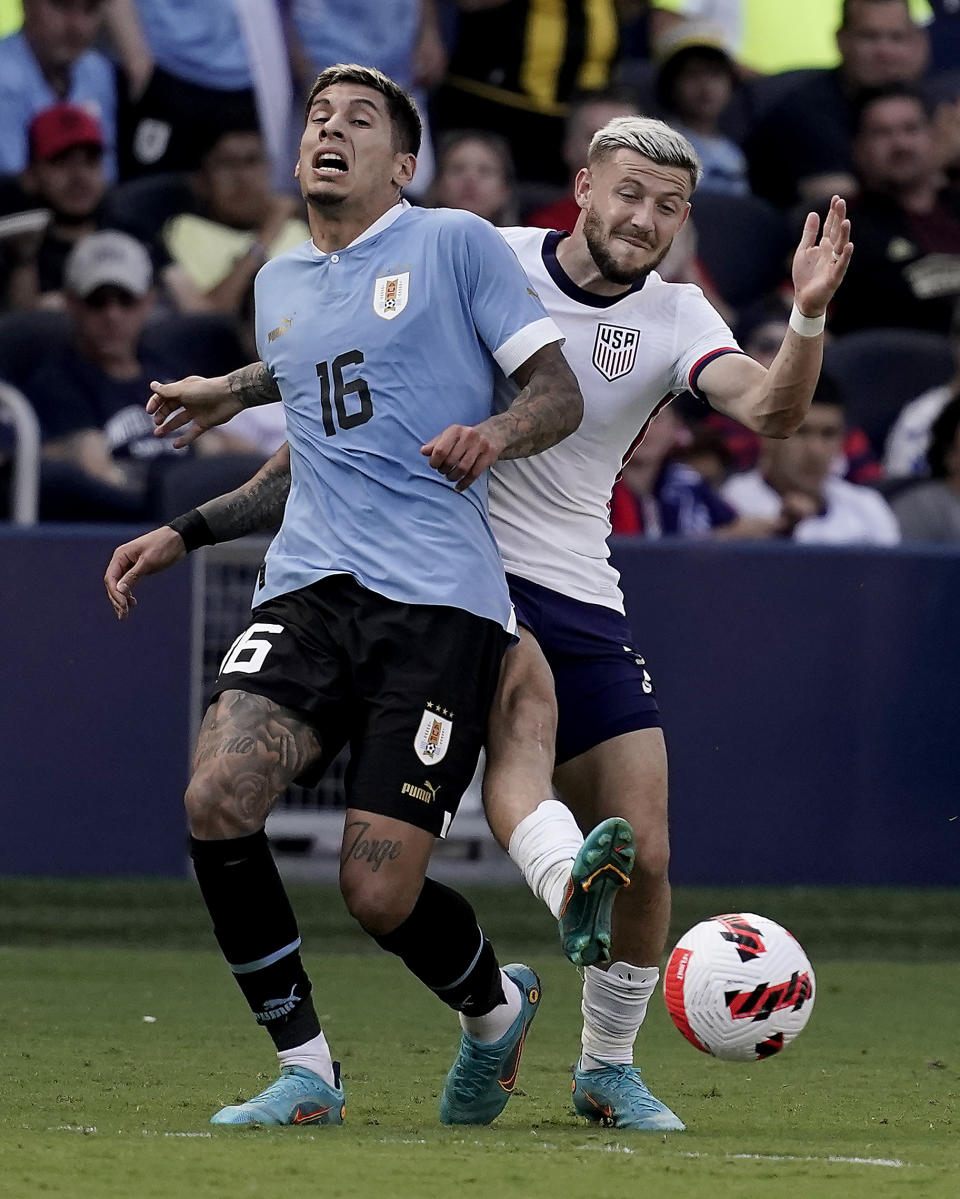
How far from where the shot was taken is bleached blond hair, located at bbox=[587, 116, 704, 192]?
496 centimetres

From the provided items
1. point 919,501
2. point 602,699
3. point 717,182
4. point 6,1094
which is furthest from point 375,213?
point 717,182

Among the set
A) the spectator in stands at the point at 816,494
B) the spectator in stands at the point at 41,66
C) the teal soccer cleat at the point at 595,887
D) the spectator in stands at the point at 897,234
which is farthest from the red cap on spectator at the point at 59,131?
the teal soccer cleat at the point at 595,887

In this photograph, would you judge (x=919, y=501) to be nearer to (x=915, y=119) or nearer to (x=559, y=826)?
(x=915, y=119)

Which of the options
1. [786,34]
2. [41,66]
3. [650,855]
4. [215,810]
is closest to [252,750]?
[215,810]

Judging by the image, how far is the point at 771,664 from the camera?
34.4 ft

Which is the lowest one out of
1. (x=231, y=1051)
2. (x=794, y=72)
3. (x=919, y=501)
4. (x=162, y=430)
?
(x=231, y=1051)

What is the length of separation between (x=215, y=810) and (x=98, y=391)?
6966 mm

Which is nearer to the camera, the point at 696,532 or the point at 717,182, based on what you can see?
the point at 696,532

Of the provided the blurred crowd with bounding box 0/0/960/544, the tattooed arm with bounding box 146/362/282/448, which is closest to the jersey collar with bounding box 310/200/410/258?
the tattooed arm with bounding box 146/362/282/448

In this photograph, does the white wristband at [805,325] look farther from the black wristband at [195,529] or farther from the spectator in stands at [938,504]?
the spectator in stands at [938,504]

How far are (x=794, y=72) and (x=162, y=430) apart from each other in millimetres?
9214

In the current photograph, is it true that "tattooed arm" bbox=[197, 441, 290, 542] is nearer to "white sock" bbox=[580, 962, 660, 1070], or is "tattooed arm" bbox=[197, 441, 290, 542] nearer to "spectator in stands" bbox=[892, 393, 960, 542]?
"white sock" bbox=[580, 962, 660, 1070]

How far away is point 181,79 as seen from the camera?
12.1 m

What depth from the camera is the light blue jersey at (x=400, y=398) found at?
469 centimetres
